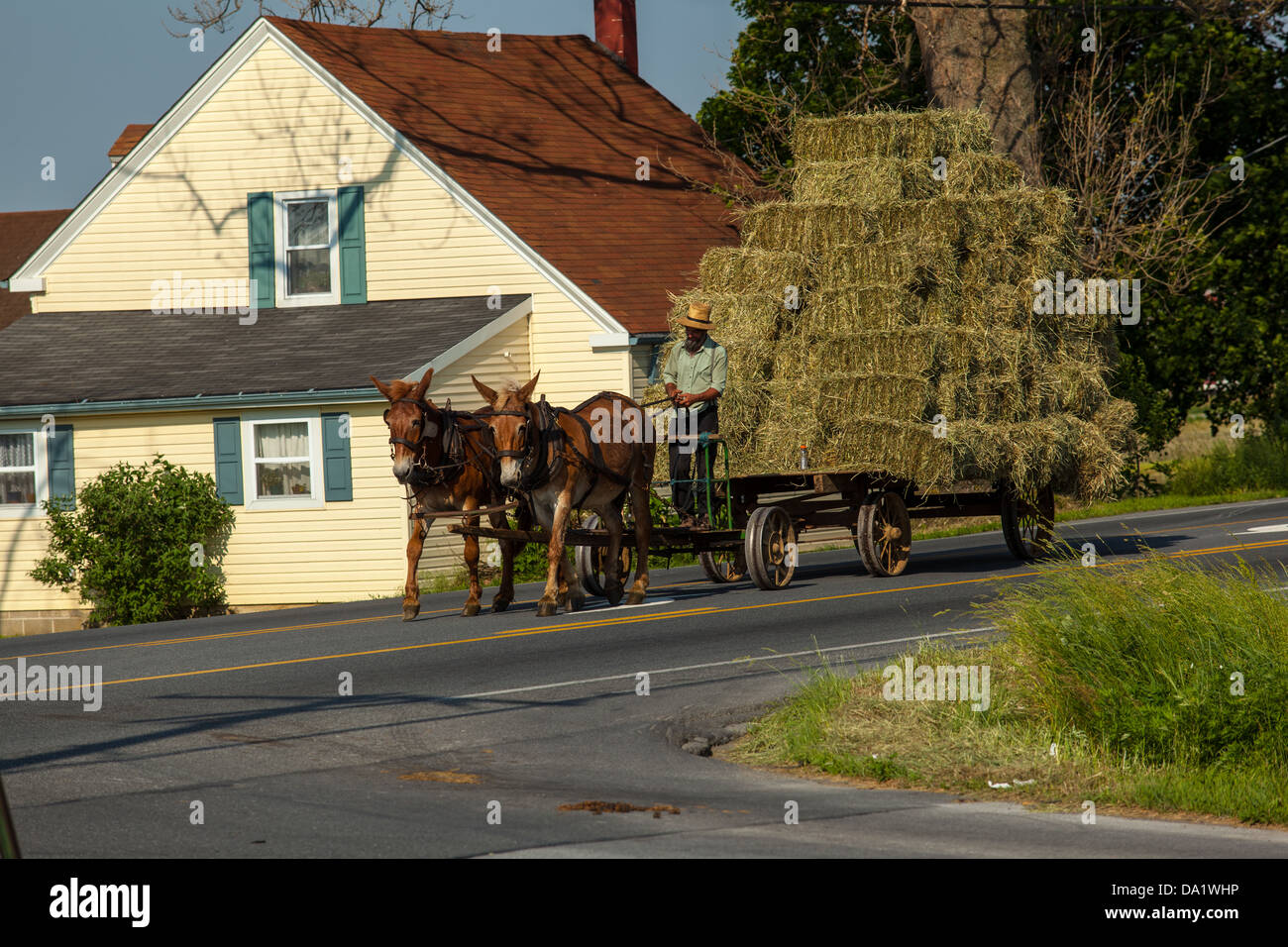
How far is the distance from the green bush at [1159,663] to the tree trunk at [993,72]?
17.4 m

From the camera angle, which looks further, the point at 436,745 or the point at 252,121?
the point at 252,121

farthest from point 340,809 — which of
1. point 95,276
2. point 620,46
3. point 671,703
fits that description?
point 620,46

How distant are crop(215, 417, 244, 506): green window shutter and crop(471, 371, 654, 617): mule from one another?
1060 centimetres

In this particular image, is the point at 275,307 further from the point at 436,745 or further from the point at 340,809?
the point at 340,809

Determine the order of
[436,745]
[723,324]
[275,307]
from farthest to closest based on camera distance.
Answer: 1. [275,307]
2. [723,324]
3. [436,745]

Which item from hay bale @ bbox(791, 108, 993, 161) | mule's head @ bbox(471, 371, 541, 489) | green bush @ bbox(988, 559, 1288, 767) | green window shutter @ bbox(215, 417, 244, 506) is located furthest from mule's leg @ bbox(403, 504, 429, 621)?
green window shutter @ bbox(215, 417, 244, 506)

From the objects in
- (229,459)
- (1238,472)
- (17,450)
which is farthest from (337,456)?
(1238,472)

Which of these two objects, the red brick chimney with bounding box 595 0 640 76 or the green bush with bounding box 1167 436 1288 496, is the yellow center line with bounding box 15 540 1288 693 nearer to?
the green bush with bounding box 1167 436 1288 496

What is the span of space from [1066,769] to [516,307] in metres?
18.7

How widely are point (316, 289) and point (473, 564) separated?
43.1 ft

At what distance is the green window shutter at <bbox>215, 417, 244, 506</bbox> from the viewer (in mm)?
25422

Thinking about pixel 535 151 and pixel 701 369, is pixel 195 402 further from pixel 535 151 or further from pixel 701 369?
pixel 701 369

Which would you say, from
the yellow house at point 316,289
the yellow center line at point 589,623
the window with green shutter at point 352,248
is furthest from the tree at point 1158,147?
the yellow center line at point 589,623

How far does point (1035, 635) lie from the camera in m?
9.94
